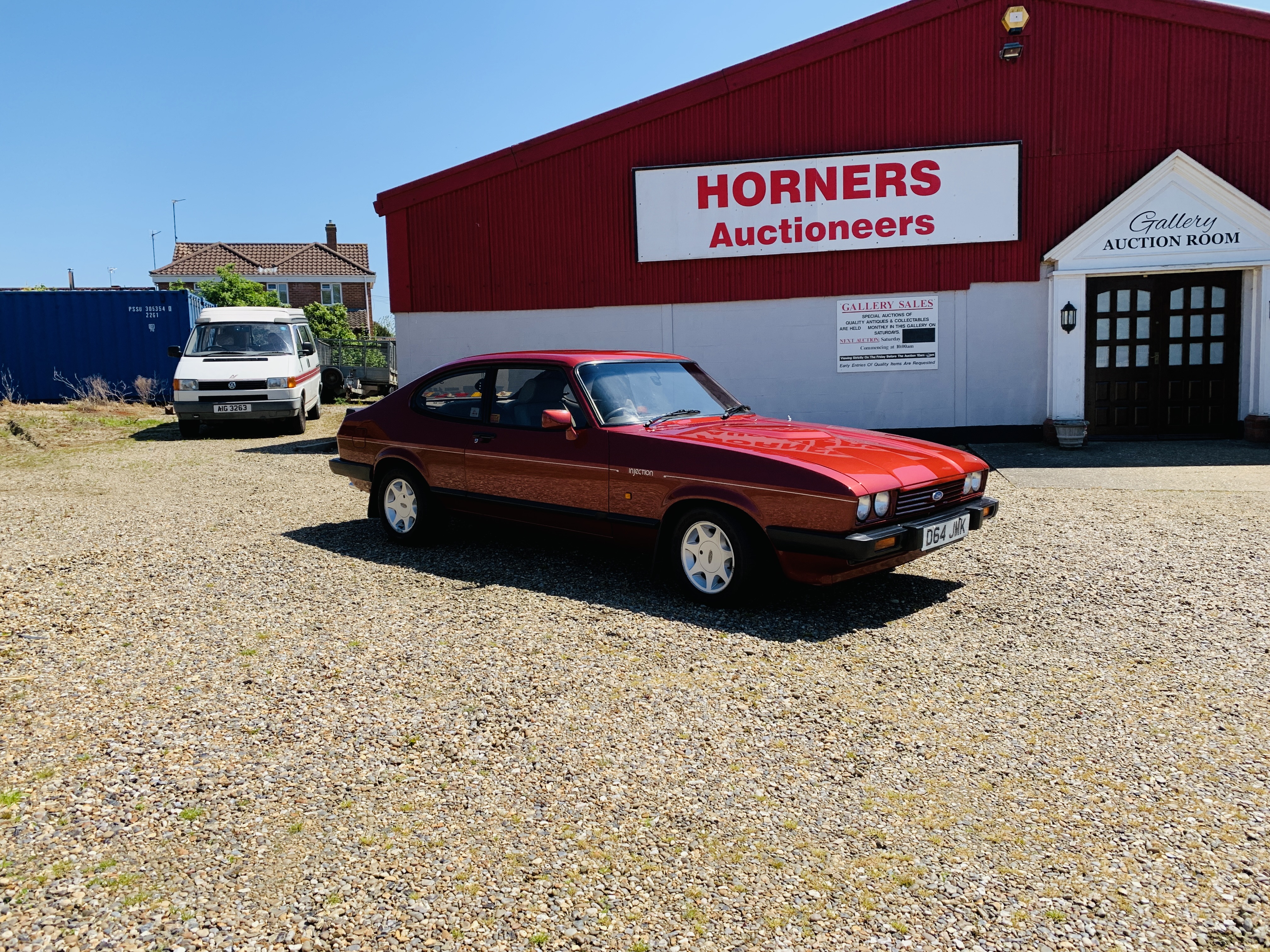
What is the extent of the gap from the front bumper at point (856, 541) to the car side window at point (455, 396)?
2735 mm

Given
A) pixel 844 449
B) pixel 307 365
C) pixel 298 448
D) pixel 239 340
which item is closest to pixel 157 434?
pixel 239 340

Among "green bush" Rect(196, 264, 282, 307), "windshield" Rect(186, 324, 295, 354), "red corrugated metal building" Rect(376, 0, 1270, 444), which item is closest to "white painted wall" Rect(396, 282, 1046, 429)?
"red corrugated metal building" Rect(376, 0, 1270, 444)

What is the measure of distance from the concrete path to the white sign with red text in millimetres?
1656

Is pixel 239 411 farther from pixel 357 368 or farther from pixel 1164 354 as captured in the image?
pixel 1164 354

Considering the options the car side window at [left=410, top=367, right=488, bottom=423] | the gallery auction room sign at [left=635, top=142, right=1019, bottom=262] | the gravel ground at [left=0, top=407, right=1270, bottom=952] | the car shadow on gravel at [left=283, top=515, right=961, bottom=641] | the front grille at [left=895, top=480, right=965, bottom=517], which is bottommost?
the gravel ground at [left=0, top=407, right=1270, bottom=952]

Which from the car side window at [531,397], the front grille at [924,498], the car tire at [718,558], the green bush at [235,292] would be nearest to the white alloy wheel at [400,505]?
the car side window at [531,397]

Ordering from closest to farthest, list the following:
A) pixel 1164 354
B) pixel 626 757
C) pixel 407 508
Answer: pixel 626 757 < pixel 407 508 < pixel 1164 354

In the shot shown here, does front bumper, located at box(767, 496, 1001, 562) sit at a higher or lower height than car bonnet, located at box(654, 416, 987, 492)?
lower

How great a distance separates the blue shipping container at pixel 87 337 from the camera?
22.8m

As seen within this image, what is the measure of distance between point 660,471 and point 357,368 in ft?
67.4

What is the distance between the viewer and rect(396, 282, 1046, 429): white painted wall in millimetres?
14414

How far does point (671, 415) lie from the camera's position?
6.68 metres

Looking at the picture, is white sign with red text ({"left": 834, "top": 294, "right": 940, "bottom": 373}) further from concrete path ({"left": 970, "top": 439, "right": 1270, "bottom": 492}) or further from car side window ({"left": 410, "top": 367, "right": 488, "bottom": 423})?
car side window ({"left": 410, "top": 367, "right": 488, "bottom": 423})

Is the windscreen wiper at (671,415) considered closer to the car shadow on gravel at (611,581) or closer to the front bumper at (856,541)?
the car shadow on gravel at (611,581)
